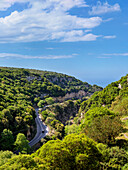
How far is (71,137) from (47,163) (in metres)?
5.67

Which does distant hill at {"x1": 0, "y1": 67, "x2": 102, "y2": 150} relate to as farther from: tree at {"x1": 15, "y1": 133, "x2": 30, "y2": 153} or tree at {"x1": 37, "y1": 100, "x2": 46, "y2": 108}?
tree at {"x1": 15, "y1": 133, "x2": 30, "y2": 153}

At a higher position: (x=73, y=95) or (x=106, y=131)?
(x=73, y=95)

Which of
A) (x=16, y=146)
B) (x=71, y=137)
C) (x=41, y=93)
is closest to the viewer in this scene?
(x=71, y=137)

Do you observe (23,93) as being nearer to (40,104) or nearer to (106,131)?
(40,104)

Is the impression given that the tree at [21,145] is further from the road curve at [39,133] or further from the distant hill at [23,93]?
the road curve at [39,133]

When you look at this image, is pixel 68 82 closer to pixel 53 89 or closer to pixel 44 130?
pixel 53 89

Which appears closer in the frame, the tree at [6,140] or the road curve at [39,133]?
the tree at [6,140]

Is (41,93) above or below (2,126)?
above

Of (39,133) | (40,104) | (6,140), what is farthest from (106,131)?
(40,104)

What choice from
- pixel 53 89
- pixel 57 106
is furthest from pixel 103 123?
pixel 53 89

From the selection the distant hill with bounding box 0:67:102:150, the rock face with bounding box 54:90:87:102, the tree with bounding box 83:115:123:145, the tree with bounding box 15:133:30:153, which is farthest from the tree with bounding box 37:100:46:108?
the tree with bounding box 83:115:123:145

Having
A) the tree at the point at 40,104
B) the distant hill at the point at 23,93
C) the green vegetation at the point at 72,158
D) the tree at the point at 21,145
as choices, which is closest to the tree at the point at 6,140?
the tree at the point at 21,145

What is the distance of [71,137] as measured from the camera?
24.6 m

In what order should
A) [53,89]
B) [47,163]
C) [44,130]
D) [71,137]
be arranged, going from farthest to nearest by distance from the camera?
[53,89]
[44,130]
[71,137]
[47,163]
